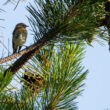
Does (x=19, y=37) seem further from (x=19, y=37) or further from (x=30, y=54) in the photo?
(x=30, y=54)

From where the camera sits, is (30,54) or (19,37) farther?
(19,37)

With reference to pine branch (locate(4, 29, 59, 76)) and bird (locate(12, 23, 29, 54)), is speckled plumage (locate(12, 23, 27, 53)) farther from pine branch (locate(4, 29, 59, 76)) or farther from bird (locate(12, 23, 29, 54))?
pine branch (locate(4, 29, 59, 76))

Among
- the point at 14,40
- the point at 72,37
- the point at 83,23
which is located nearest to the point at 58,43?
the point at 72,37

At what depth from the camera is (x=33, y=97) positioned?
1.60m

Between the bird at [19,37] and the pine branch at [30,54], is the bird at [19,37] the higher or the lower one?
the higher one

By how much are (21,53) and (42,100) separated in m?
0.32

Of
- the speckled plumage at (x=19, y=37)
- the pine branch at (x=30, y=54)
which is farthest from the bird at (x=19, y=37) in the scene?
the pine branch at (x=30, y=54)

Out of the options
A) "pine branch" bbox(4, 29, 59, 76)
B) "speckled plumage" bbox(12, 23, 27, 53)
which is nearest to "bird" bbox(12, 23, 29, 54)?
"speckled plumage" bbox(12, 23, 27, 53)

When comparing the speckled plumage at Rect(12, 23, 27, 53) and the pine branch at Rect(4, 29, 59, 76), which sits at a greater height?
the speckled plumage at Rect(12, 23, 27, 53)

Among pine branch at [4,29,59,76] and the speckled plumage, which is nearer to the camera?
pine branch at [4,29,59,76]

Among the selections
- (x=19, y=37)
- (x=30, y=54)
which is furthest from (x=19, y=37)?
(x=30, y=54)

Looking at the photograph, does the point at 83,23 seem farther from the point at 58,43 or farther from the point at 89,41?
the point at 89,41

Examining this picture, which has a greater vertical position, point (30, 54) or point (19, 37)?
point (19, 37)

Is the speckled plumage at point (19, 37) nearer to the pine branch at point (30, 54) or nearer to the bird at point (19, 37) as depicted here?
the bird at point (19, 37)
